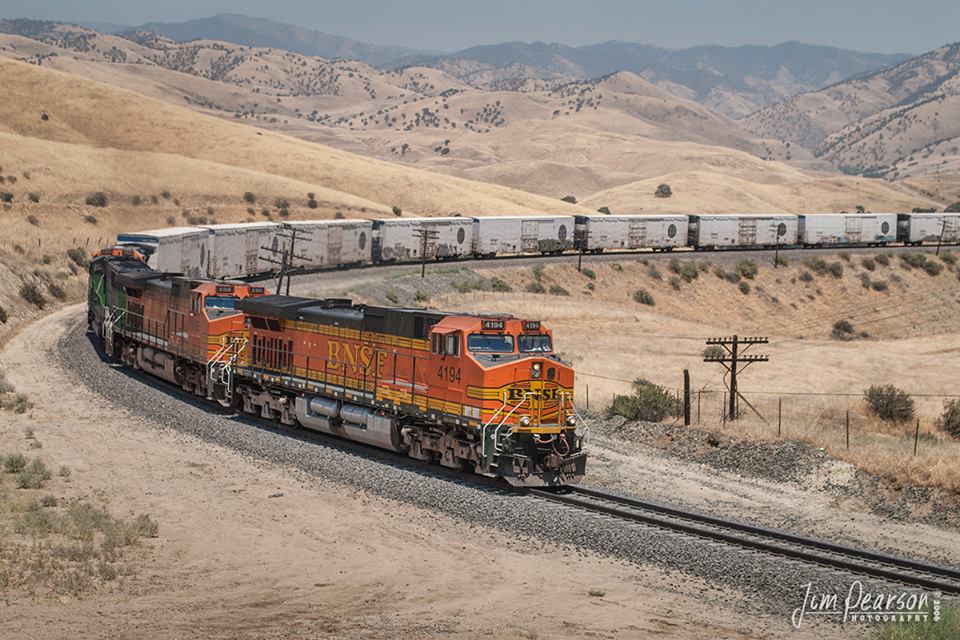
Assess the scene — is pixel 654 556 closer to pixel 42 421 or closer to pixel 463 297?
pixel 42 421

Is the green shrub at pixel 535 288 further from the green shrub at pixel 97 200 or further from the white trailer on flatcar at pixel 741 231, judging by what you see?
the green shrub at pixel 97 200

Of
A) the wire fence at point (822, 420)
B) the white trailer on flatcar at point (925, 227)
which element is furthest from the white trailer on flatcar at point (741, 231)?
the wire fence at point (822, 420)

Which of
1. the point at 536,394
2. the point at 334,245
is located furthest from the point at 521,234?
the point at 536,394

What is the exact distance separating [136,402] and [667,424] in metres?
16.8

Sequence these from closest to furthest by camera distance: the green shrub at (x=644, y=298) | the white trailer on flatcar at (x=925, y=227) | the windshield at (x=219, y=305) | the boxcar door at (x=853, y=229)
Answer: the windshield at (x=219, y=305) < the green shrub at (x=644, y=298) < the boxcar door at (x=853, y=229) < the white trailer on flatcar at (x=925, y=227)

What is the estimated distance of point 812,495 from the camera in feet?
87.9

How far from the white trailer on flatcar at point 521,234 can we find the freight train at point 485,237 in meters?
0.08

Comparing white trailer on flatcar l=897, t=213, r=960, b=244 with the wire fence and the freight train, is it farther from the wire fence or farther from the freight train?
the wire fence

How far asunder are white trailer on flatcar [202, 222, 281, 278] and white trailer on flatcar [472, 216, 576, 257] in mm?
21089

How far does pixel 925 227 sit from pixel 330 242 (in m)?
66.4

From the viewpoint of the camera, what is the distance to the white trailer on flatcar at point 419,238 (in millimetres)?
84025

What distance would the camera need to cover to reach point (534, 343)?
83.2ft

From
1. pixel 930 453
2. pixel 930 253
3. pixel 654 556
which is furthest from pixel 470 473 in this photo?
pixel 930 253

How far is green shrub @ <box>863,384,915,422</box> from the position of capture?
41.4m
